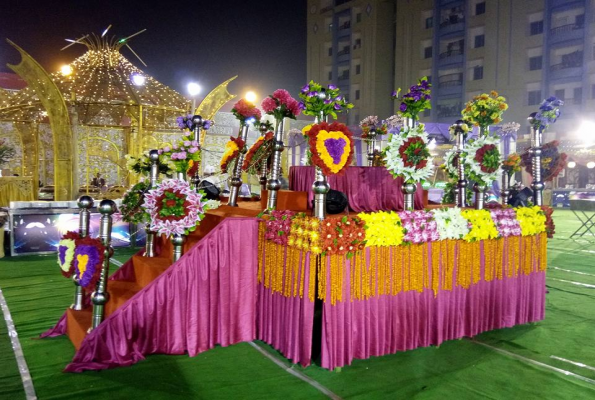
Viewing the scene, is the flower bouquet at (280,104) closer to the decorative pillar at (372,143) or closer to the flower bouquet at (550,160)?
the decorative pillar at (372,143)

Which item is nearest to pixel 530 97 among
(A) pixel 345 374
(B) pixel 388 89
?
(B) pixel 388 89

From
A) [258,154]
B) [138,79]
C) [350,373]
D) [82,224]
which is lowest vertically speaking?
[350,373]

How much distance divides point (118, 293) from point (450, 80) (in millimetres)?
28780

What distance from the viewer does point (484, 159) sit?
17.3 feet

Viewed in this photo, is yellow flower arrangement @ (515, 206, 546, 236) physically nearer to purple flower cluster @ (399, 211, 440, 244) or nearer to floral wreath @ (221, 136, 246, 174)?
purple flower cluster @ (399, 211, 440, 244)

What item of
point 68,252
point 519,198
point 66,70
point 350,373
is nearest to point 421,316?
point 350,373

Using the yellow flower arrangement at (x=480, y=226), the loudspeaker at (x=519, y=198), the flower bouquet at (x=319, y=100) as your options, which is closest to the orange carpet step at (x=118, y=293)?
the flower bouquet at (x=319, y=100)

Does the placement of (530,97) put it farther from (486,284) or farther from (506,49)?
(486,284)

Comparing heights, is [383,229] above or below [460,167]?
below

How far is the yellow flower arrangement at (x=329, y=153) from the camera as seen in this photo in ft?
12.9

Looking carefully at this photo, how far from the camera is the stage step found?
16.3 ft

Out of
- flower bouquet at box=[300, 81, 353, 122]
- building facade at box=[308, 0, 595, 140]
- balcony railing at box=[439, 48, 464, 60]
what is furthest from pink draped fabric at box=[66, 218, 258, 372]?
balcony railing at box=[439, 48, 464, 60]

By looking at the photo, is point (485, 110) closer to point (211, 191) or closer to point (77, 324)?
point (211, 191)

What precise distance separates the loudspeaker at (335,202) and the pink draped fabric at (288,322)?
0.66 metres
